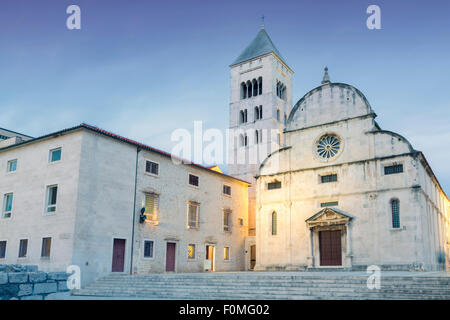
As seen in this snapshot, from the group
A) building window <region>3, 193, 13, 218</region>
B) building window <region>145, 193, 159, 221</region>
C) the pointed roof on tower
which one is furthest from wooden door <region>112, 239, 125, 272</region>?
the pointed roof on tower

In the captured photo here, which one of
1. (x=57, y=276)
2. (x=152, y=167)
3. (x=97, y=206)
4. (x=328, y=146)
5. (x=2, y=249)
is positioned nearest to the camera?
(x=57, y=276)

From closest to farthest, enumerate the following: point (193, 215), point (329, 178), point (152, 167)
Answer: point (152, 167) < point (329, 178) < point (193, 215)

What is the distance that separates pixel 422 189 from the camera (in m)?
28.8

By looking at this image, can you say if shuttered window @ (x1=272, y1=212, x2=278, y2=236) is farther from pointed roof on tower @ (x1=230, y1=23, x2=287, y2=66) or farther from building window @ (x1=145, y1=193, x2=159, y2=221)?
pointed roof on tower @ (x1=230, y1=23, x2=287, y2=66)

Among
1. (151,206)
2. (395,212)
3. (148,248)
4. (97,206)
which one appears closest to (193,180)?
(151,206)

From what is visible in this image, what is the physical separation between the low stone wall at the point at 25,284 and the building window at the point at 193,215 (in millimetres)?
14852

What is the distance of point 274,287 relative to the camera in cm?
1867

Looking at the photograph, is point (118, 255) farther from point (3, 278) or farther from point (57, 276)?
point (3, 278)

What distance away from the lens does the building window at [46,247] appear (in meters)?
25.2

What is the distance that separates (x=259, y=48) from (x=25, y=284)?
47829 millimetres

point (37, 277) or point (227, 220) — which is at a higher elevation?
point (227, 220)
